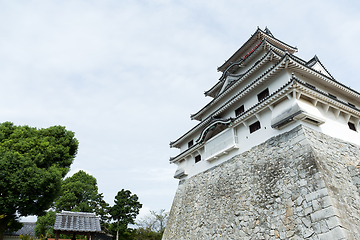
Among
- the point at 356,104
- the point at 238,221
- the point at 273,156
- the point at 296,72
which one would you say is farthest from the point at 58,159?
the point at 356,104

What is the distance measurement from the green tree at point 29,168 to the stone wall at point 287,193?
10.6 metres

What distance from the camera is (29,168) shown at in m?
14.7

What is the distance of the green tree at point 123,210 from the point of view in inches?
1241

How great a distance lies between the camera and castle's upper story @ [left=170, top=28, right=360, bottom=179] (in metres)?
11.4

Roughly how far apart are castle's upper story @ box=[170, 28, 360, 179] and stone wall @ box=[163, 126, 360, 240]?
→ 700 mm

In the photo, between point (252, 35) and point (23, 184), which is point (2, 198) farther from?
point (252, 35)

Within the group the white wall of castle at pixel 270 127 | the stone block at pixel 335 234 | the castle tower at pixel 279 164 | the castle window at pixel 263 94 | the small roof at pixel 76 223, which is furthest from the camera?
→ the castle window at pixel 263 94

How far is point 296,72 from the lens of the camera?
13.1 metres

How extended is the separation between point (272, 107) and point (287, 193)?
4.80 meters

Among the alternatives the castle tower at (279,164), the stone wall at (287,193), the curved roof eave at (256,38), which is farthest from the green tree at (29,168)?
the curved roof eave at (256,38)

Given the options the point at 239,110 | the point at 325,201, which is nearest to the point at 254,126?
the point at 239,110

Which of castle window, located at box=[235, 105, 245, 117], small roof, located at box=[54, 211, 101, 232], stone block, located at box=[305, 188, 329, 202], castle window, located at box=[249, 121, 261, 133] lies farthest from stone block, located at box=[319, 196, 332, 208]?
small roof, located at box=[54, 211, 101, 232]

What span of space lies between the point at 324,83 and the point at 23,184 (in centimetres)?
2039

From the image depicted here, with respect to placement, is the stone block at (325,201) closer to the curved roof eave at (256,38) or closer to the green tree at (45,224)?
the curved roof eave at (256,38)
